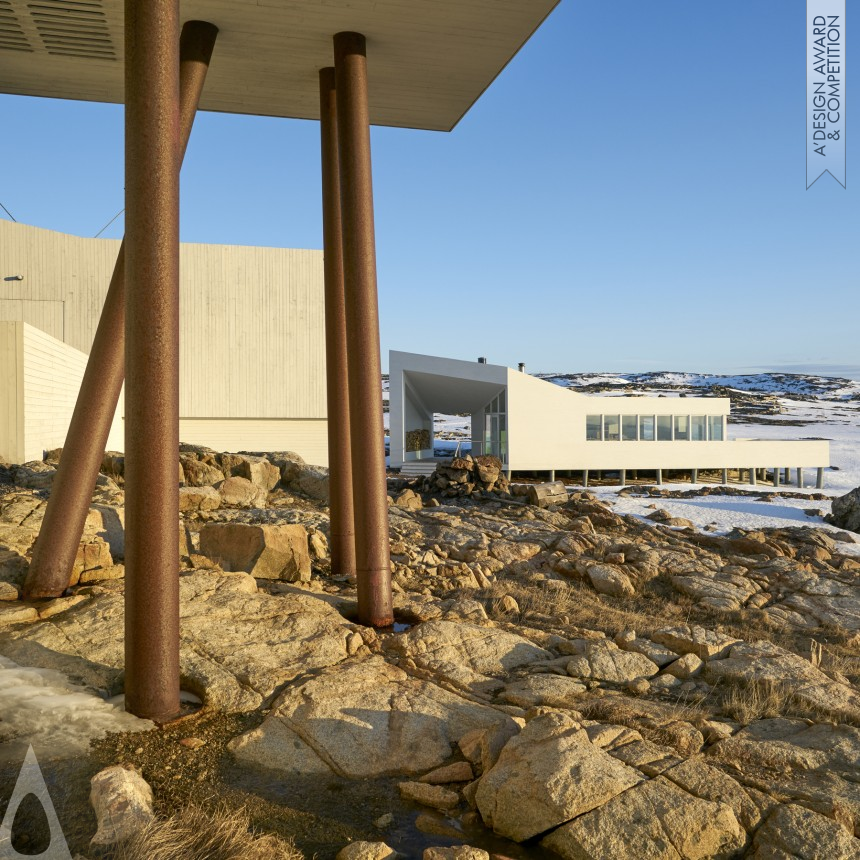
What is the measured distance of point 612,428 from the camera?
2703 centimetres

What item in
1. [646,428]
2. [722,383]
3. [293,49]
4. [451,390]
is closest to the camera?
[293,49]

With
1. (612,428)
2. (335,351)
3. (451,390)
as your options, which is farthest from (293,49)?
(612,428)

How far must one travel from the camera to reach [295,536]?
8664 millimetres

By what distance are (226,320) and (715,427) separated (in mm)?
18757

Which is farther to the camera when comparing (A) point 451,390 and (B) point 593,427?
(A) point 451,390

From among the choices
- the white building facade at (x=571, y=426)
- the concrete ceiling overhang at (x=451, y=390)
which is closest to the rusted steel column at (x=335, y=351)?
the white building facade at (x=571, y=426)

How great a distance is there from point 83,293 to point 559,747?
27.1 metres

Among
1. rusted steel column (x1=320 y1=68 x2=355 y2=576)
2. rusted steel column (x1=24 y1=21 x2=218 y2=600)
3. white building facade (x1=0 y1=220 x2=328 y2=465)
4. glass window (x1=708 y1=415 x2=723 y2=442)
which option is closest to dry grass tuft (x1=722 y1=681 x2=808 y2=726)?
rusted steel column (x1=320 y1=68 x2=355 y2=576)

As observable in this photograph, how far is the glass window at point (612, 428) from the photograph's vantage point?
26.9 metres

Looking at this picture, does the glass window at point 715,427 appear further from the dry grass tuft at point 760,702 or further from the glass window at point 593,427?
the dry grass tuft at point 760,702

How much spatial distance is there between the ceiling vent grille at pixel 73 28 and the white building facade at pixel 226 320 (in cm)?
1939

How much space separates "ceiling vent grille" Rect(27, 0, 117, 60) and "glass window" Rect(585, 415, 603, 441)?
20941 millimetres

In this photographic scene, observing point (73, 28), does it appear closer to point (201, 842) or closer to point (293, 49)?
point (293, 49)

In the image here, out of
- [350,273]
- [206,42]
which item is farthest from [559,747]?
[206,42]
